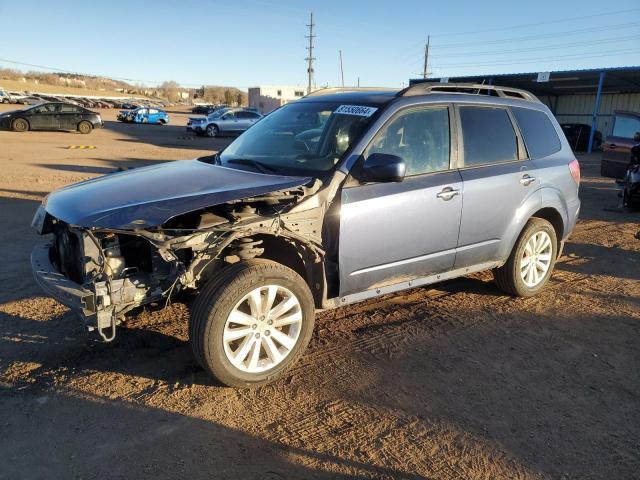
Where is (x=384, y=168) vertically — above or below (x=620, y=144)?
below

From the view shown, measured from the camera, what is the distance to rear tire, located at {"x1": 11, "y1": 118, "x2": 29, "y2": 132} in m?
25.2

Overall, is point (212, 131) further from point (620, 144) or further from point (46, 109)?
point (620, 144)

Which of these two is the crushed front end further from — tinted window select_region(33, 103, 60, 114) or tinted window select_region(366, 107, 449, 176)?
tinted window select_region(33, 103, 60, 114)

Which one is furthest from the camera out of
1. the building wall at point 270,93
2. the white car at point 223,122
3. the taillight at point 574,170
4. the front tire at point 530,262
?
the building wall at point 270,93

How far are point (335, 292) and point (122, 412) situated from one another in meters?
1.66

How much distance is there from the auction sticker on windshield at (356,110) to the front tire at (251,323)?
4.91 ft

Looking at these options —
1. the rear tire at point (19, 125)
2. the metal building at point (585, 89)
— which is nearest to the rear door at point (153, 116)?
the rear tire at point (19, 125)

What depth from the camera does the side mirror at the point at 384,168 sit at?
3586mm

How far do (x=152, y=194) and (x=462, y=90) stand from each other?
3.07 meters

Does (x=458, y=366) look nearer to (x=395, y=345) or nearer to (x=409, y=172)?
(x=395, y=345)

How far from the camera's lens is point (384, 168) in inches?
141

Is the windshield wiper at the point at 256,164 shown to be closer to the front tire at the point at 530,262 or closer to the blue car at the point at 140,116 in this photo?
the front tire at the point at 530,262

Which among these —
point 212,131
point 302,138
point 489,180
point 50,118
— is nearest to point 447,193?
point 489,180

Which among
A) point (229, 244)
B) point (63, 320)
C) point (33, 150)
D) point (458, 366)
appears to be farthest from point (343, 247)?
point (33, 150)
